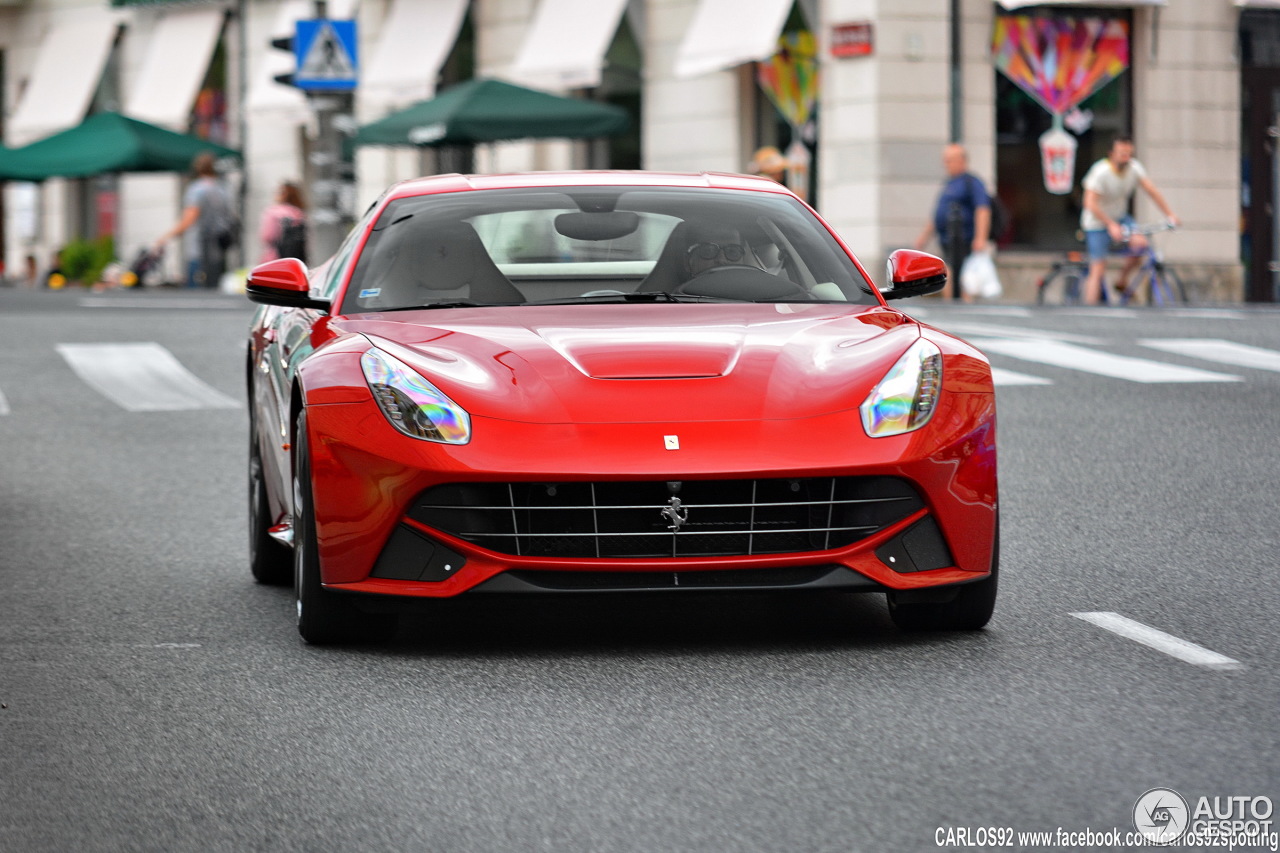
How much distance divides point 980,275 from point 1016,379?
9.36m

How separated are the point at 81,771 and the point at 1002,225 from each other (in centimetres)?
2158

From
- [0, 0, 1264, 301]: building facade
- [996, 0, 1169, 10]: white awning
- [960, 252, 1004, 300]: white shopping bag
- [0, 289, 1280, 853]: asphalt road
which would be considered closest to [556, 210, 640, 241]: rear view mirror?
[0, 289, 1280, 853]: asphalt road

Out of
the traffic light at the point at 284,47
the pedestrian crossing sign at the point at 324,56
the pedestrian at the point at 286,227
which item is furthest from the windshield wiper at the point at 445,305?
the pedestrian at the point at 286,227

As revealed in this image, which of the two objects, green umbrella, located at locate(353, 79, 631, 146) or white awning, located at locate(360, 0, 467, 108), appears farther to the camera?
white awning, located at locate(360, 0, 467, 108)

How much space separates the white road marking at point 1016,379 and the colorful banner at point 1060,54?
541 inches

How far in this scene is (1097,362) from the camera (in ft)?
51.2

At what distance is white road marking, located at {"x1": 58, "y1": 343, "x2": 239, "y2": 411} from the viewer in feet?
47.8

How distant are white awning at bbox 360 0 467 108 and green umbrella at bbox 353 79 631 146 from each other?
6.18 meters

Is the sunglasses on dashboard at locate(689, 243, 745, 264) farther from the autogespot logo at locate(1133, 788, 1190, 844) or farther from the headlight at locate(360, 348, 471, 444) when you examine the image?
the autogespot logo at locate(1133, 788, 1190, 844)

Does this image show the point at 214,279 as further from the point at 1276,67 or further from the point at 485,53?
the point at 1276,67

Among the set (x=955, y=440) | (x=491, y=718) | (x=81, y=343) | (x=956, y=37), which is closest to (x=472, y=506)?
(x=491, y=718)

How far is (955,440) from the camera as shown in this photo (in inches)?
230

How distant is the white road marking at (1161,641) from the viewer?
560cm

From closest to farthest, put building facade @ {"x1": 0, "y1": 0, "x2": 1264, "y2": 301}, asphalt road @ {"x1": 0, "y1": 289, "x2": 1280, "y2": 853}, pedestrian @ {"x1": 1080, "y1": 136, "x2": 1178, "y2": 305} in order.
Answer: asphalt road @ {"x1": 0, "y1": 289, "x2": 1280, "y2": 853}, pedestrian @ {"x1": 1080, "y1": 136, "x2": 1178, "y2": 305}, building facade @ {"x1": 0, "y1": 0, "x2": 1264, "y2": 301}
